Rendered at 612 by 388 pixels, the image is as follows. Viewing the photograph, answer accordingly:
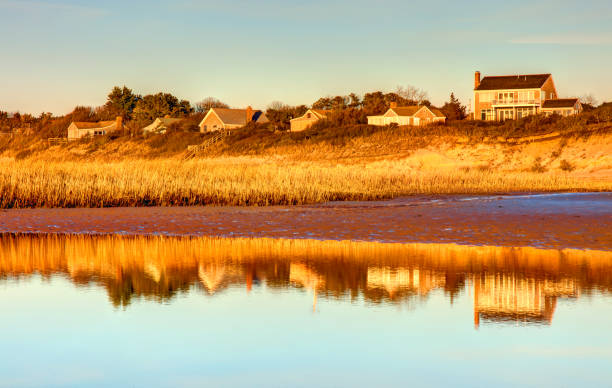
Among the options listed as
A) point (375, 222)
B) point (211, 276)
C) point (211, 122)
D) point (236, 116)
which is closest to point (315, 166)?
point (375, 222)

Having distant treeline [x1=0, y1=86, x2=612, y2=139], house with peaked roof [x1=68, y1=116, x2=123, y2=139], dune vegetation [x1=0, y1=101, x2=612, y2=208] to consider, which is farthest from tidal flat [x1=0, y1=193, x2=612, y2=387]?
house with peaked roof [x1=68, y1=116, x2=123, y2=139]

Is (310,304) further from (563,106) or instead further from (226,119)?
(226,119)

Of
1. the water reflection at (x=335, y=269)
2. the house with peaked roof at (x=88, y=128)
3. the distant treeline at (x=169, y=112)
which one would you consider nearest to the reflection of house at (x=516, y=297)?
the water reflection at (x=335, y=269)

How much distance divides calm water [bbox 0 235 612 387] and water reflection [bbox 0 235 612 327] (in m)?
0.03

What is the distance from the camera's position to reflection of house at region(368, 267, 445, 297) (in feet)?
35.3

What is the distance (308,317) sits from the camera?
9086mm

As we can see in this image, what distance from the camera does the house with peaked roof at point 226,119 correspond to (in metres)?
100

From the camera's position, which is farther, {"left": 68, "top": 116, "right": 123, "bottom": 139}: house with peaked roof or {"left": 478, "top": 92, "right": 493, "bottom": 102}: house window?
{"left": 68, "top": 116, "right": 123, "bottom": 139}: house with peaked roof

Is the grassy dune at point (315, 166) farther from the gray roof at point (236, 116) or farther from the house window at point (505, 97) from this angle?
the house window at point (505, 97)

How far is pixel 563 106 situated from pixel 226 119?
135ft

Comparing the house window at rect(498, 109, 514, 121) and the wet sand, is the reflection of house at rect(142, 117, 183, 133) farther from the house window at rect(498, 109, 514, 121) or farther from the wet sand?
the wet sand

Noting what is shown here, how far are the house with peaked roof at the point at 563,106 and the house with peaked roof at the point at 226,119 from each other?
112 feet

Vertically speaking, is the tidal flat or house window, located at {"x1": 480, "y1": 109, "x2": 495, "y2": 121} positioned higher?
house window, located at {"x1": 480, "y1": 109, "x2": 495, "y2": 121}

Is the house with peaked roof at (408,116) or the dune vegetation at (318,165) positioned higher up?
the house with peaked roof at (408,116)
